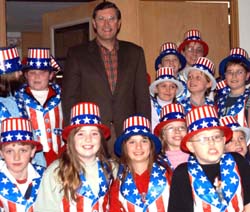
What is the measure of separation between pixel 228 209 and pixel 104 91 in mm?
1381

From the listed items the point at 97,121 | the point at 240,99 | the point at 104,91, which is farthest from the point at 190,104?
the point at 97,121

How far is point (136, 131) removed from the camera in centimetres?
377

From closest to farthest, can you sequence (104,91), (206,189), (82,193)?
(206,189) < (82,193) < (104,91)

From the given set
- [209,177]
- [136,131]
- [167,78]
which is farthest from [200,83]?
[209,177]

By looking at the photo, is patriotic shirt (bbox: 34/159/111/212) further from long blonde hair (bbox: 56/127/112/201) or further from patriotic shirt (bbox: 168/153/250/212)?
patriotic shirt (bbox: 168/153/250/212)

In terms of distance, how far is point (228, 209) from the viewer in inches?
130

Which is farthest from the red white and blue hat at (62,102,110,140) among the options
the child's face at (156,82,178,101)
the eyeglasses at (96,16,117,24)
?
the child's face at (156,82,178,101)

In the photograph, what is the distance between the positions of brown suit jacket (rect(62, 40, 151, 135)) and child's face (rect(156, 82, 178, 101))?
1.34ft

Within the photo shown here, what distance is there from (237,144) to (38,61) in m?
1.67

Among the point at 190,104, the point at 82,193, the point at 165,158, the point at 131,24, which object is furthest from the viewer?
the point at 131,24

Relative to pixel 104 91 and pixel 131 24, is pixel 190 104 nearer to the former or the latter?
pixel 104 91

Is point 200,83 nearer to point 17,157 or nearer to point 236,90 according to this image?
point 236,90

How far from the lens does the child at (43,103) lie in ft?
14.5

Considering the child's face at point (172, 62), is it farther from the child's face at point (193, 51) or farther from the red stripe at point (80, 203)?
the red stripe at point (80, 203)
